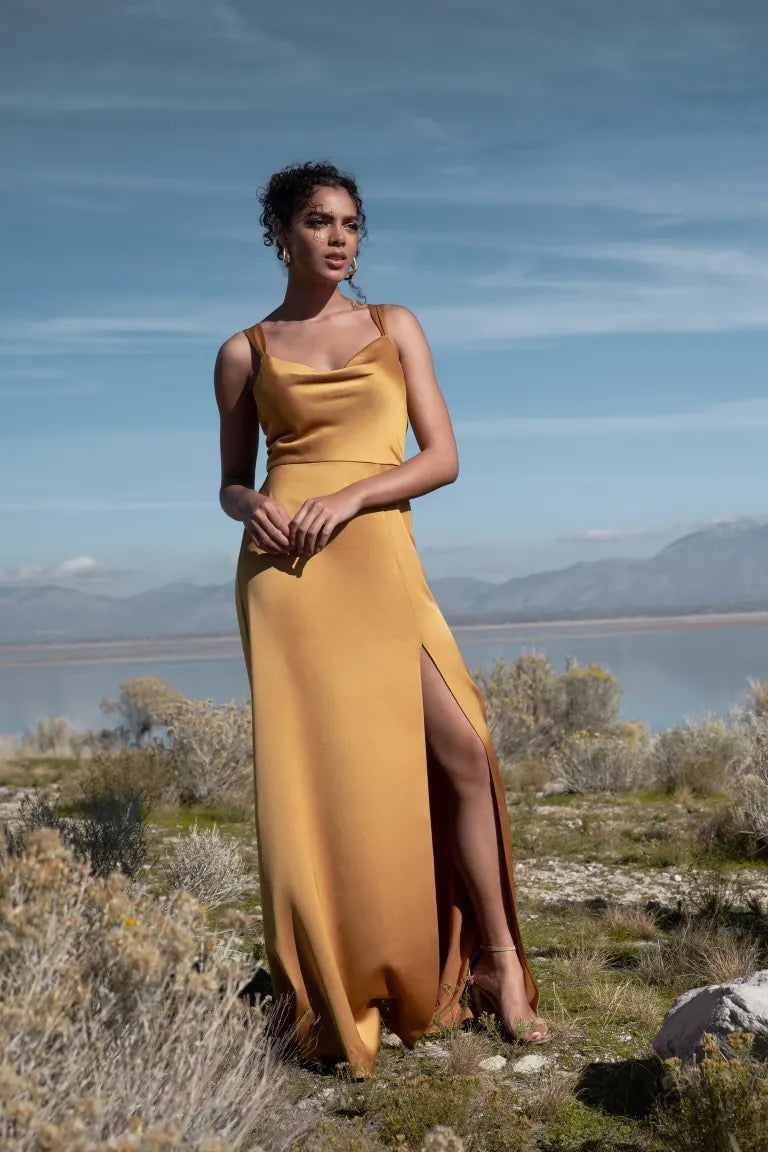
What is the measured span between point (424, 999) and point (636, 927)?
6.38ft

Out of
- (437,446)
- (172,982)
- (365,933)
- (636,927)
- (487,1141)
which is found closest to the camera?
(172,982)

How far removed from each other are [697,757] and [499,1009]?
25.2 feet

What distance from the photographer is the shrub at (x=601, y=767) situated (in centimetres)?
1134

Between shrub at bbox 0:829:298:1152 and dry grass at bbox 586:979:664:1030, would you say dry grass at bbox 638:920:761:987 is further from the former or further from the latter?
shrub at bbox 0:829:298:1152

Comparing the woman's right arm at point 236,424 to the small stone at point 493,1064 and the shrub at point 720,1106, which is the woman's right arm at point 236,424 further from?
the shrub at point 720,1106

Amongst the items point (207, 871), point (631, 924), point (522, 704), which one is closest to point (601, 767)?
point (522, 704)

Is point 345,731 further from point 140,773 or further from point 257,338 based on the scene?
point 140,773

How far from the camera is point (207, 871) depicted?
5977 mm

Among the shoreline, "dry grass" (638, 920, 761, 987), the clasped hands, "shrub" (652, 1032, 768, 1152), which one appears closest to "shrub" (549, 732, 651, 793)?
"dry grass" (638, 920, 761, 987)

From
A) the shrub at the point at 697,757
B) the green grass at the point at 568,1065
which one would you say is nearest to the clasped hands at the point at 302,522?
the green grass at the point at 568,1065

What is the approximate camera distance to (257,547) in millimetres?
3863

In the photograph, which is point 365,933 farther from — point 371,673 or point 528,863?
point 528,863

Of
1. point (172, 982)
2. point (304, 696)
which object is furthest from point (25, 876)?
point (304, 696)

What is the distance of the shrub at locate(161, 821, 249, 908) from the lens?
19.5ft
